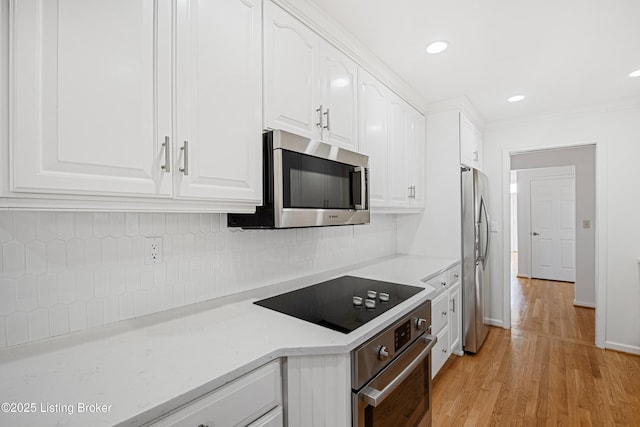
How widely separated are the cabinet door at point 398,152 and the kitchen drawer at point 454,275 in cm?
71

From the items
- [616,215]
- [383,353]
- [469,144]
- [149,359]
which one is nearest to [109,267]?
[149,359]

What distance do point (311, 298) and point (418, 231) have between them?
1.86 metres

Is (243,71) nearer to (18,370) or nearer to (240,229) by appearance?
(240,229)

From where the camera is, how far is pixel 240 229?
1.61 m

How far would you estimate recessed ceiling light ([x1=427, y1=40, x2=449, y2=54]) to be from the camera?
1943mm

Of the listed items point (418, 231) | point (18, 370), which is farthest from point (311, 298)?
point (418, 231)

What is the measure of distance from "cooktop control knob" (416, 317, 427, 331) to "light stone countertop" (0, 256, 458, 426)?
0.23 metres

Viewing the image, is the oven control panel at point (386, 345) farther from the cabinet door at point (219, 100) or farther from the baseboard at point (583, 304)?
the baseboard at point (583, 304)

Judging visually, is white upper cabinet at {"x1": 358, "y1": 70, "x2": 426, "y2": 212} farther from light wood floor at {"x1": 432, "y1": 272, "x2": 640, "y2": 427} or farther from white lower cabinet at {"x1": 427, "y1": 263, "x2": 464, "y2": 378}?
light wood floor at {"x1": 432, "y1": 272, "x2": 640, "y2": 427}

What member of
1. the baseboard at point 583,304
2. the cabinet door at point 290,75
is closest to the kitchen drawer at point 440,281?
the cabinet door at point 290,75

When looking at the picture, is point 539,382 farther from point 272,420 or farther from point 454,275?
point 272,420

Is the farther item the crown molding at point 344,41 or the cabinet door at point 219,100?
the crown molding at point 344,41

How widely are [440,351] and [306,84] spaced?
85.3 inches

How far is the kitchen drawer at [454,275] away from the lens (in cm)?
263
